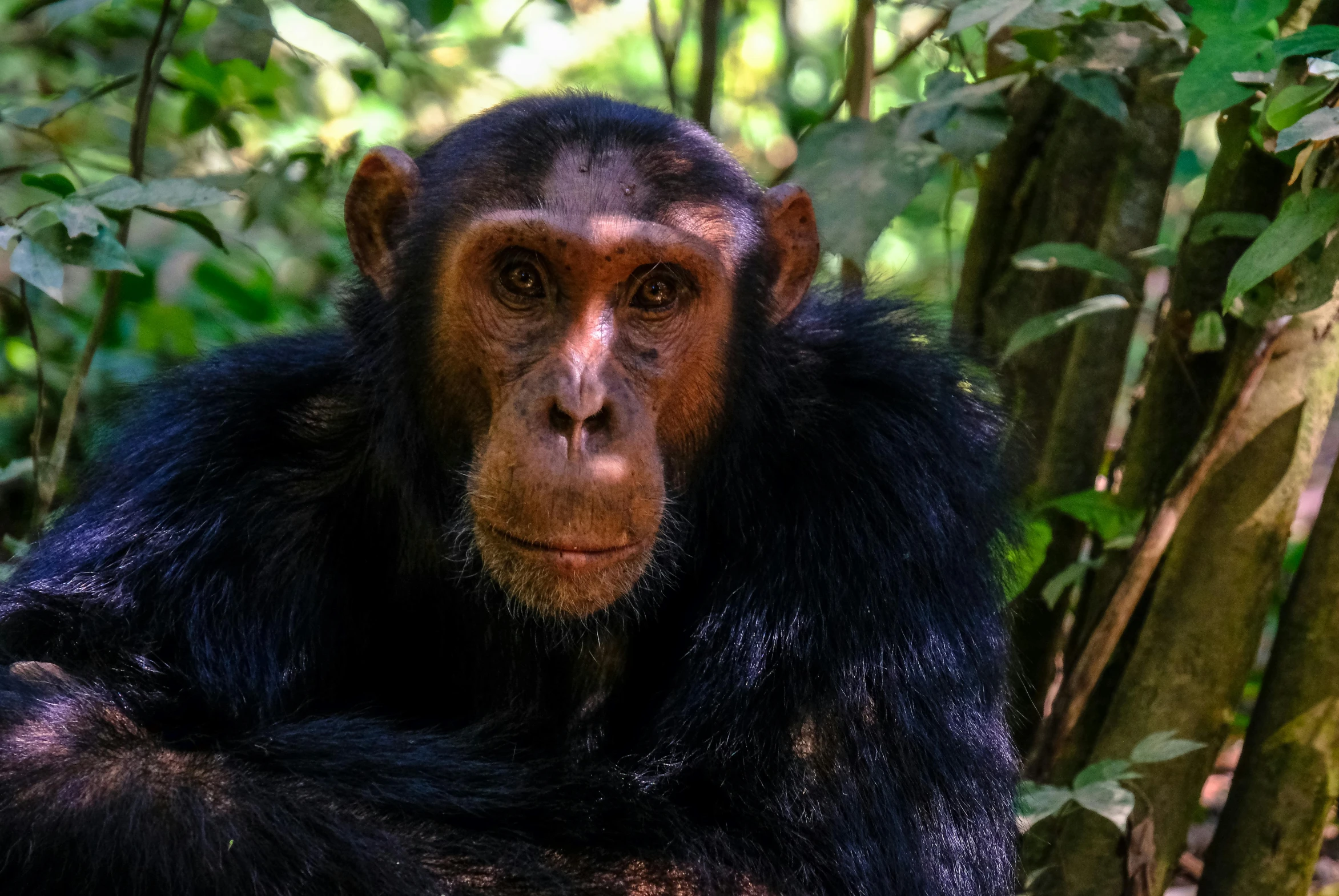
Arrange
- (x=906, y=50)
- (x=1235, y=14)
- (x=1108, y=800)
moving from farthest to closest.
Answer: (x=906, y=50) → (x=1108, y=800) → (x=1235, y=14)

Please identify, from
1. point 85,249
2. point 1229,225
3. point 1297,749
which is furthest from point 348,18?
point 1297,749

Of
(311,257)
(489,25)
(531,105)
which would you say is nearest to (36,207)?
(531,105)

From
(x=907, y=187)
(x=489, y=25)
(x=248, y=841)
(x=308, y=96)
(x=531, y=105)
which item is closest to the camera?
(x=248, y=841)

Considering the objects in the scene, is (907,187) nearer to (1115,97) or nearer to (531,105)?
(1115,97)

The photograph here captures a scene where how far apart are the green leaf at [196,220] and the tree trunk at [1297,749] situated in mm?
3390

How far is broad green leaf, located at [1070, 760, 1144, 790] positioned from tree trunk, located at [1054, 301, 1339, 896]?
0.29 meters

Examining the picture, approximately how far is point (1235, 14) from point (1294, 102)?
0.28 meters

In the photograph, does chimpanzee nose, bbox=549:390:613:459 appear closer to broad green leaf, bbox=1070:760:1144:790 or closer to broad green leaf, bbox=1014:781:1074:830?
broad green leaf, bbox=1014:781:1074:830

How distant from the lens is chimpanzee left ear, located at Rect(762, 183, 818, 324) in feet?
12.5

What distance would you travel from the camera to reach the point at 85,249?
12.7 feet

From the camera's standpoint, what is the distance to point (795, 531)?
3.48 m

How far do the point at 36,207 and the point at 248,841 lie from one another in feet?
6.77

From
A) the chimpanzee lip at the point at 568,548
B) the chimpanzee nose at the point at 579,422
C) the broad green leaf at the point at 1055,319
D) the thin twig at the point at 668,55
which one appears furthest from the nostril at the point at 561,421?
the thin twig at the point at 668,55

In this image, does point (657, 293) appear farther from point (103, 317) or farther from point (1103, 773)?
point (103, 317)
